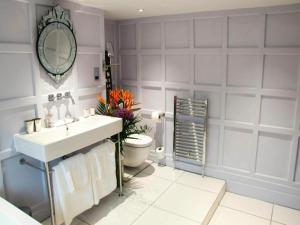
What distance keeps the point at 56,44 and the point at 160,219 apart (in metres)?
2.02

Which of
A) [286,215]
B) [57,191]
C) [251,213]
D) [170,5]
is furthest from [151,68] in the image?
[286,215]

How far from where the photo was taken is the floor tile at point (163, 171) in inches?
135

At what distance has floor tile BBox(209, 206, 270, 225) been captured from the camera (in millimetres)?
2662

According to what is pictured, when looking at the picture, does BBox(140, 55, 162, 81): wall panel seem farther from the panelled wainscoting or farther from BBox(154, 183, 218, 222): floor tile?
BBox(154, 183, 218, 222): floor tile

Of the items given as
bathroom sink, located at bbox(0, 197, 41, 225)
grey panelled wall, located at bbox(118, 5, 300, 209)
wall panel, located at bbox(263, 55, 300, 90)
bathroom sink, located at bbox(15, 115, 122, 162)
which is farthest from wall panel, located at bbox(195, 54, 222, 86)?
bathroom sink, located at bbox(0, 197, 41, 225)

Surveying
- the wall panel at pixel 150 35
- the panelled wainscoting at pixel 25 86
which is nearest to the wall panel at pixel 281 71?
the wall panel at pixel 150 35

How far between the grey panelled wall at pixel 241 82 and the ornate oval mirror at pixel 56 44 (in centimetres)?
128

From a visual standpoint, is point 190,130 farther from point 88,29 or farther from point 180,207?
point 88,29

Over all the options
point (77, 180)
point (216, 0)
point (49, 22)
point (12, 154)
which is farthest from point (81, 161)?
point (216, 0)

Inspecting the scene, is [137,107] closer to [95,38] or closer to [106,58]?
[106,58]

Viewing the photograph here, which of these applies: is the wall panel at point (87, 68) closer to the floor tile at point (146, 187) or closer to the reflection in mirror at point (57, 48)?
the reflection in mirror at point (57, 48)

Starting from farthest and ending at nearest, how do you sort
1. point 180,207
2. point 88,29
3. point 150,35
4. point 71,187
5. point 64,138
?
1. point 150,35
2. point 88,29
3. point 180,207
4. point 71,187
5. point 64,138

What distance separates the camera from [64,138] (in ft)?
6.97

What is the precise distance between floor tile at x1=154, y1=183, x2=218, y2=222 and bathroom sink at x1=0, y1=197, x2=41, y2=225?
1.39 meters
